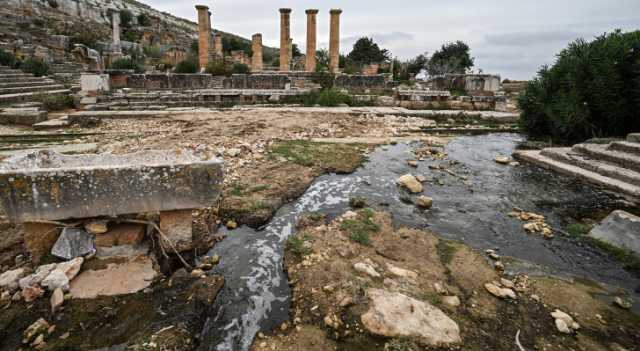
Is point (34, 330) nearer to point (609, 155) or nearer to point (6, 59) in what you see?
point (609, 155)

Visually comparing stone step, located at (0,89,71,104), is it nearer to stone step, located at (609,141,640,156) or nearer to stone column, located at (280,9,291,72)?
stone column, located at (280,9,291,72)

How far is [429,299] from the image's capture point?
252cm

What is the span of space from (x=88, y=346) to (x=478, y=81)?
18203 mm

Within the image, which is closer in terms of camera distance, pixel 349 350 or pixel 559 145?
pixel 349 350

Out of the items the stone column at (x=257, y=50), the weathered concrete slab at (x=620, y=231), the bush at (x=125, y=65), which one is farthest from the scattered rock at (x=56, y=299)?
the stone column at (x=257, y=50)

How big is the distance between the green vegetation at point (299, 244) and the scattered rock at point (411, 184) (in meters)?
2.37

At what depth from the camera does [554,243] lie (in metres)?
3.65

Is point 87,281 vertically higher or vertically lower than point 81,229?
lower

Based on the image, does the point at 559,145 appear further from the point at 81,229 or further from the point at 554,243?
the point at 81,229

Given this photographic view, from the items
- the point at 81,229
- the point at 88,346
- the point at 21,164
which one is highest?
the point at 21,164

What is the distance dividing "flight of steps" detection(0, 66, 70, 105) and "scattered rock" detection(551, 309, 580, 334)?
17.3m

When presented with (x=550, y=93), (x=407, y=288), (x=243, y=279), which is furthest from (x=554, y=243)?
(x=550, y=93)

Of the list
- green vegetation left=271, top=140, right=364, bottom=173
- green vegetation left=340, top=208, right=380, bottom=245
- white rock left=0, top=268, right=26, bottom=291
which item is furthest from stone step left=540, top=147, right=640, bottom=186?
white rock left=0, top=268, right=26, bottom=291

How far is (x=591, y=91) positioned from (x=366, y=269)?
9.03 meters
